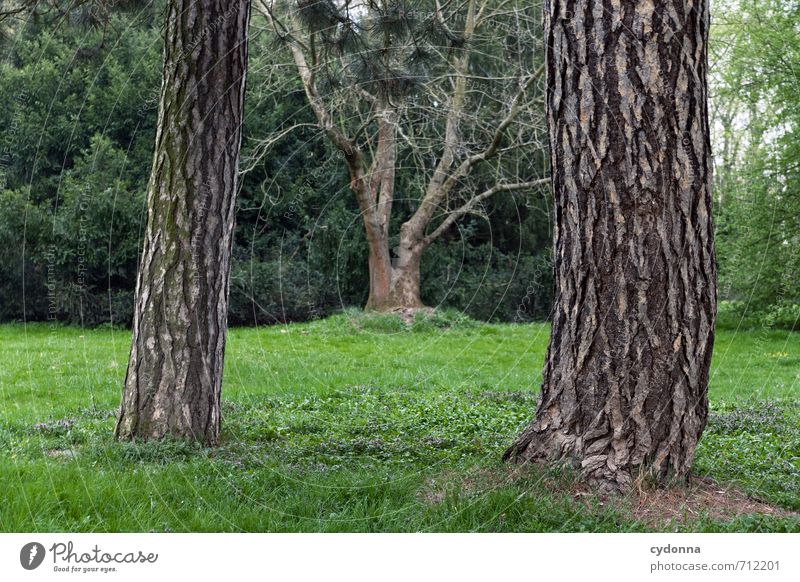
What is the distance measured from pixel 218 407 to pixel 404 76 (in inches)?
157

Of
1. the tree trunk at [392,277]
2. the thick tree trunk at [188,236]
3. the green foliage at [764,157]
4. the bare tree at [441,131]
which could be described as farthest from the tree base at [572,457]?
the tree trunk at [392,277]

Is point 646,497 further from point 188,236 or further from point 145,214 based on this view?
point 145,214

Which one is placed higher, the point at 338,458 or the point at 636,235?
the point at 636,235

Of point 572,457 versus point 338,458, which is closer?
point 572,457

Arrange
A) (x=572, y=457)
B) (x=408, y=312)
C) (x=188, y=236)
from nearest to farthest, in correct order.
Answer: (x=572, y=457) → (x=188, y=236) → (x=408, y=312)

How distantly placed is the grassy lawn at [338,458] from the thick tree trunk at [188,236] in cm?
30

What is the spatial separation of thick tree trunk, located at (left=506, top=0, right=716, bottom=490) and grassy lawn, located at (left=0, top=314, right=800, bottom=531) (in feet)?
1.20

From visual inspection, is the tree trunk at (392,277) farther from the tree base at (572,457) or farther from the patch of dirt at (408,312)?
the tree base at (572,457)

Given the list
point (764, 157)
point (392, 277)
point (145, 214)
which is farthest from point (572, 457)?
point (392, 277)

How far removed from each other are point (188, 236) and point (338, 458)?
1.65 metres

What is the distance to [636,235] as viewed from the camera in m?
3.76

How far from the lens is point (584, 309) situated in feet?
12.8

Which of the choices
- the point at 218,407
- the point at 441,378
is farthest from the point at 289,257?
the point at 218,407

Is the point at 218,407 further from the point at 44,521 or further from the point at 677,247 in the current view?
the point at 677,247
